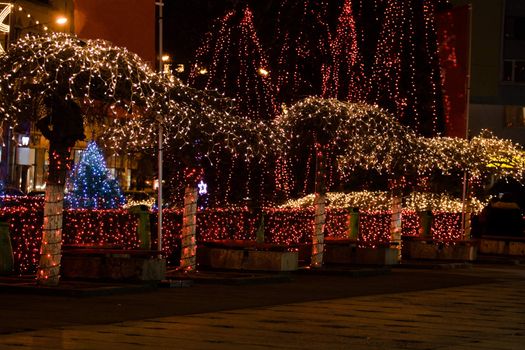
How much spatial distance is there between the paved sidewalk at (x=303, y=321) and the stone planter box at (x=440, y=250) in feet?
30.1

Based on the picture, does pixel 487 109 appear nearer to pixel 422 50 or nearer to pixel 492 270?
pixel 422 50

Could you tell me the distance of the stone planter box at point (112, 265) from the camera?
2159cm

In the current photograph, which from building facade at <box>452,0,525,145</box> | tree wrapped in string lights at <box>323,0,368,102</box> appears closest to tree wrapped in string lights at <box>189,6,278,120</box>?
tree wrapped in string lights at <box>323,0,368,102</box>

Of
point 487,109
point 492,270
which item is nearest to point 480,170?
point 492,270

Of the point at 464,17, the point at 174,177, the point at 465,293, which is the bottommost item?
the point at 465,293

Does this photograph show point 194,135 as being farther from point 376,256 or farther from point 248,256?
point 376,256

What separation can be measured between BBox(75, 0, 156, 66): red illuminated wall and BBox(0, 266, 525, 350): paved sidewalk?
552 centimetres

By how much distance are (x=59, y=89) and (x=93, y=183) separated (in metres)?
15.1

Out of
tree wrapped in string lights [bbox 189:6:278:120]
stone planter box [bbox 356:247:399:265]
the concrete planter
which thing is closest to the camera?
the concrete planter

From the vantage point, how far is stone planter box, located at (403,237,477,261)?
112 feet

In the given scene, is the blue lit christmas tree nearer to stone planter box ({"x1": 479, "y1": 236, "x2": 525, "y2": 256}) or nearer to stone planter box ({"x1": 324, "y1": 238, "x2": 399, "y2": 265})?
stone planter box ({"x1": 324, "y1": 238, "x2": 399, "y2": 265})

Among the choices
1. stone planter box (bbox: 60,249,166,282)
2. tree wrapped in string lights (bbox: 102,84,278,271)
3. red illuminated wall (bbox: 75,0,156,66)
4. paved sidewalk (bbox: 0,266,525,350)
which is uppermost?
red illuminated wall (bbox: 75,0,156,66)

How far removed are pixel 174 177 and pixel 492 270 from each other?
884 centimetres

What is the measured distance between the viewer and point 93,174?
34312 mm
